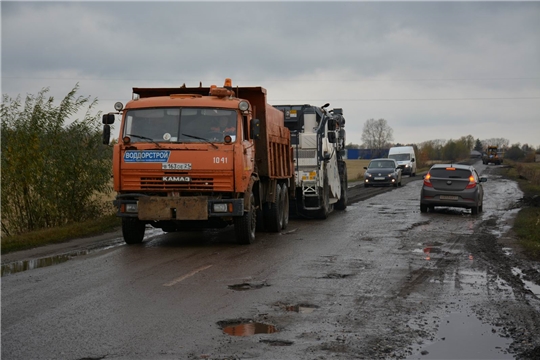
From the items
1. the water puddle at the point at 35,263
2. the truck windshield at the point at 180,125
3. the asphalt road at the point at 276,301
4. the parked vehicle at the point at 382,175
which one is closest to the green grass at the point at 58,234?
the asphalt road at the point at 276,301

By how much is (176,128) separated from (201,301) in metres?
5.81

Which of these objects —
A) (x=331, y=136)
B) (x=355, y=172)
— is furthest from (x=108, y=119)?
(x=355, y=172)

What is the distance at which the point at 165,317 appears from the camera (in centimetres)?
752

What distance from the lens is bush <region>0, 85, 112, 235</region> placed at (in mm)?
18078

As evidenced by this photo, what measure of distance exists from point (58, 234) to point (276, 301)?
8.81 metres

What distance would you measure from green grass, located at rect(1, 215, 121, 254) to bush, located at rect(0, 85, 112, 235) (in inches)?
41.9

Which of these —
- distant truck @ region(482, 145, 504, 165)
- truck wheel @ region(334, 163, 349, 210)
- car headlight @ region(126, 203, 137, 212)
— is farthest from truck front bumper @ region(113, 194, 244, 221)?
distant truck @ region(482, 145, 504, 165)

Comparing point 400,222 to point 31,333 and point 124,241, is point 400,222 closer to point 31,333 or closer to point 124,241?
point 124,241

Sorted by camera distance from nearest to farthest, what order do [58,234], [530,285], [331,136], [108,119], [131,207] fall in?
[530,285] < [131,207] < [108,119] < [58,234] < [331,136]

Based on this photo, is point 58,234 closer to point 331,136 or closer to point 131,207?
point 131,207

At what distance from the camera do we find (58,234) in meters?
15.8

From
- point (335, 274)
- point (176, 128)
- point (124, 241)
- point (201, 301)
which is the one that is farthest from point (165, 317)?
point (124, 241)

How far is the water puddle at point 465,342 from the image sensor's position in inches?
248

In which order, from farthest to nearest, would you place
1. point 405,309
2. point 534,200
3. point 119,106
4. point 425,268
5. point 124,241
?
point 534,200 → point 124,241 → point 119,106 → point 425,268 → point 405,309
